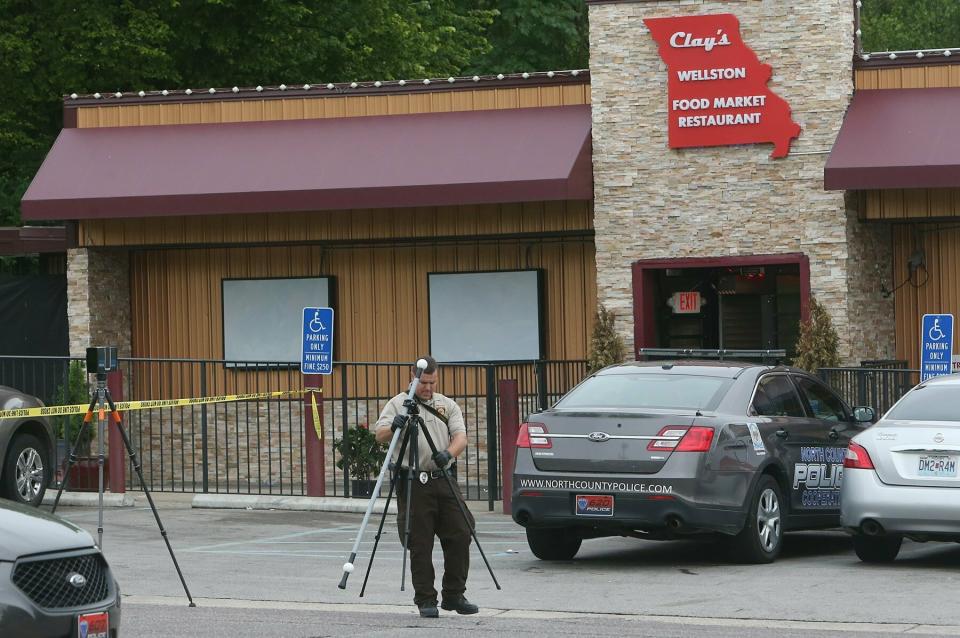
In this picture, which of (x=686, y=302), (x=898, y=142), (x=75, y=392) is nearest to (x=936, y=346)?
(x=898, y=142)

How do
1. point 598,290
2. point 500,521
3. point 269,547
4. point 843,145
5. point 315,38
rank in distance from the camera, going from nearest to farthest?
point 269,547
point 500,521
point 843,145
point 598,290
point 315,38

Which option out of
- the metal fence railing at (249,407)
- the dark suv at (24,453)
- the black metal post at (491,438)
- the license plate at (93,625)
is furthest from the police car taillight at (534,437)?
the metal fence railing at (249,407)

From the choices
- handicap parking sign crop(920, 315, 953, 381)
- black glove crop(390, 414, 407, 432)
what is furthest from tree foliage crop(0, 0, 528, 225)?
black glove crop(390, 414, 407, 432)

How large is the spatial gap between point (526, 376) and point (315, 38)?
1368 cm

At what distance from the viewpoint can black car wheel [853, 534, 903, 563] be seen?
13.2 m

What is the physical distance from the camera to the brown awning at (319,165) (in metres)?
20.5

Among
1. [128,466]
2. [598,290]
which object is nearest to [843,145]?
[598,290]

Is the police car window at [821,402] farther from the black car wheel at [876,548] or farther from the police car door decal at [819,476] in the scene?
the black car wheel at [876,548]

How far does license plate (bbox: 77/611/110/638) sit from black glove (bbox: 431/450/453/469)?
133 inches

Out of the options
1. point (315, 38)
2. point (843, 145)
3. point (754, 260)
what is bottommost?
point (754, 260)

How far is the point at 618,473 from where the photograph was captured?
1279 centimetres

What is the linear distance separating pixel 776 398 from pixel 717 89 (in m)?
7.07

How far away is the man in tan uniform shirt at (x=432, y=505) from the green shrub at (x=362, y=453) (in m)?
7.12

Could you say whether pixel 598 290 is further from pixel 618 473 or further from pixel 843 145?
pixel 618 473
